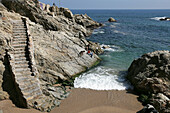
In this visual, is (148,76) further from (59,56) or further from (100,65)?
(59,56)

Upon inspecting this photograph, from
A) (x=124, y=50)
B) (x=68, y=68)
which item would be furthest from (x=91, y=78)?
(x=124, y=50)

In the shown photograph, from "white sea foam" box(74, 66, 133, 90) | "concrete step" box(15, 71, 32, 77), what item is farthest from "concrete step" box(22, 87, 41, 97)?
"white sea foam" box(74, 66, 133, 90)

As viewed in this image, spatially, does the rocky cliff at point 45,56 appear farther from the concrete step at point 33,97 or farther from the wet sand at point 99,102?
the wet sand at point 99,102

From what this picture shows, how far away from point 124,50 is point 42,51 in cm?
2205

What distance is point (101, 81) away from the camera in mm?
19453

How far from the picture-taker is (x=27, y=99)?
12688 millimetres

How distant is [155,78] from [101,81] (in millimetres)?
6663

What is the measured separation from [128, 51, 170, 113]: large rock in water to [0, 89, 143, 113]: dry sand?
172 centimetres

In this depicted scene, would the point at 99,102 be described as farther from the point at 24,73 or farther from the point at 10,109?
the point at 10,109

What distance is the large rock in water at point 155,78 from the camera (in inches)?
564

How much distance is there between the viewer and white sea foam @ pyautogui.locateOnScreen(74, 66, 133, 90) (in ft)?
59.7

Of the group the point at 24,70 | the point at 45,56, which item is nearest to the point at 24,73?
the point at 24,70

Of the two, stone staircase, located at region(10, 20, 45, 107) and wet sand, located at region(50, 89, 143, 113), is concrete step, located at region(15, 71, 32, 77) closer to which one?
stone staircase, located at region(10, 20, 45, 107)

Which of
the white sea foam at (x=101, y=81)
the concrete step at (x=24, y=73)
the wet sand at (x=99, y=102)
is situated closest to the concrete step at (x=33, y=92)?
the concrete step at (x=24, y=73)
